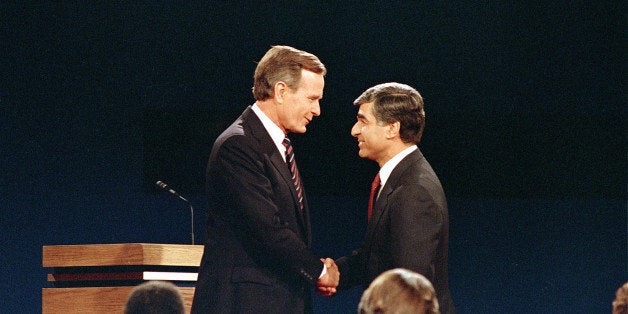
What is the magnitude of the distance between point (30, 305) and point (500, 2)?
3.93 metres

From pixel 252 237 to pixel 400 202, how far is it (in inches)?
21.5

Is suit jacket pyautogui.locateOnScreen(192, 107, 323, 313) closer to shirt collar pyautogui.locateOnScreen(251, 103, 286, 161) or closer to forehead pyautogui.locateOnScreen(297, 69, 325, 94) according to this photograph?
shirt collar pyautogui.locateOnScreen(251, 103, 286, 161)

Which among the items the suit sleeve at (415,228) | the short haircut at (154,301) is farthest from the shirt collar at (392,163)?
the short haircut at (154,301)

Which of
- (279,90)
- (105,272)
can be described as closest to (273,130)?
(279,90)

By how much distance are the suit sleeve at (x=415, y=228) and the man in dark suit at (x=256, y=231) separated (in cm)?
36

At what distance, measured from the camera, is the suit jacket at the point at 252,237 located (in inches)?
124

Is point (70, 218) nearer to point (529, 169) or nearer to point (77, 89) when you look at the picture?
point (77, 89)

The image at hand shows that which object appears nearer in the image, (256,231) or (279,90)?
(256,231)

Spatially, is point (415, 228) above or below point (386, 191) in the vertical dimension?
below

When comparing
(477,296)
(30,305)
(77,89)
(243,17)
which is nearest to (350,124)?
(243,17)

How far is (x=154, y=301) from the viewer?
120 inches

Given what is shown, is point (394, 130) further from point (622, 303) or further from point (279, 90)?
point (622, 303)

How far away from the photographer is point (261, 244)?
3166 mm

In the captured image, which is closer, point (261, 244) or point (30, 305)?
point (261, 244)
